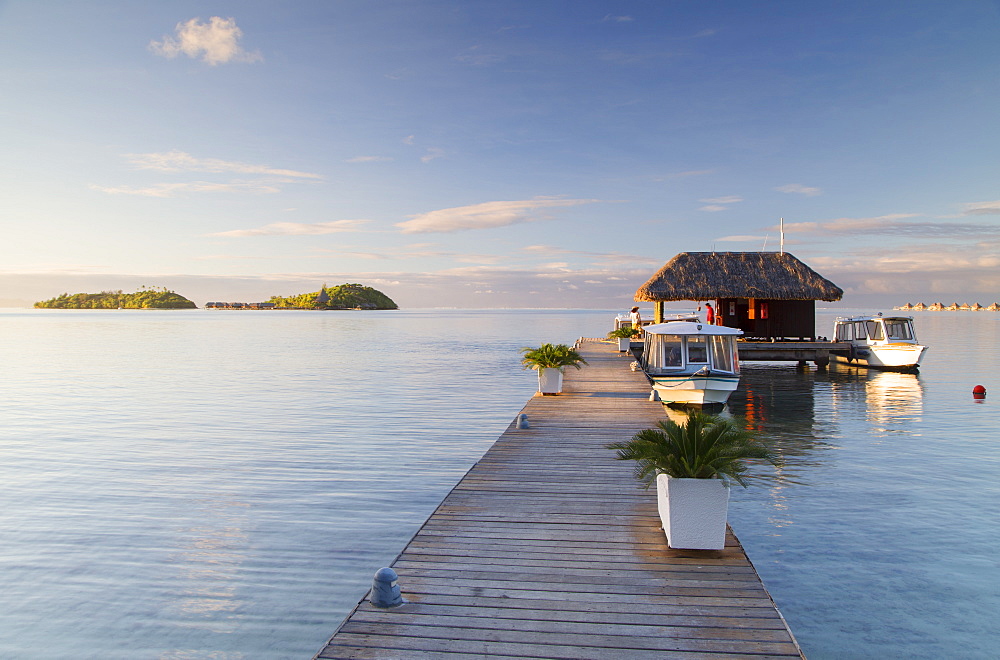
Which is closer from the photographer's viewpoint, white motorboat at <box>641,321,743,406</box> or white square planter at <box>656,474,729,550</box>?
white square planter at <box>656,474,729,550</box>

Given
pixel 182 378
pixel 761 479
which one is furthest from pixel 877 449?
pixel 182 378

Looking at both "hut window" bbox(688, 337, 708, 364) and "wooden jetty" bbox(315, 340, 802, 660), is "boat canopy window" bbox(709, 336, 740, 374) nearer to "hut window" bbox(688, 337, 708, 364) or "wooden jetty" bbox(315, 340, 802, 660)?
"hut window" bbox(688, 337, 708, 364)

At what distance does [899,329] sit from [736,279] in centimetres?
1026

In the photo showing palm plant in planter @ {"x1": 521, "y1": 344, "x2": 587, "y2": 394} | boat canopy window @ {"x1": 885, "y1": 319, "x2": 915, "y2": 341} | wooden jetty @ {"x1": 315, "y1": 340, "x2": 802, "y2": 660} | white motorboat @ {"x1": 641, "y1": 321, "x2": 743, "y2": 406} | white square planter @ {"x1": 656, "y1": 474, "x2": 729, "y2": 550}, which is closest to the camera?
wooden jetty @ {"x1": 315, "y1": 340, "x2": 802, "y2": 660}

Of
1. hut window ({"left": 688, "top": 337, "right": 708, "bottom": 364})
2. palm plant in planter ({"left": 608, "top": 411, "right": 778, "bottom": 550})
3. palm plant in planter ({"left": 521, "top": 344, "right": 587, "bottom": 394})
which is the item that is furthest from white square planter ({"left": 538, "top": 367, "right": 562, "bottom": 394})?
palm plant in planter ({"left": 608, "top": 411, "right": 778, "bottom": 550})

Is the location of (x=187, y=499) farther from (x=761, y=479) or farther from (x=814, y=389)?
(x=814, y=389)

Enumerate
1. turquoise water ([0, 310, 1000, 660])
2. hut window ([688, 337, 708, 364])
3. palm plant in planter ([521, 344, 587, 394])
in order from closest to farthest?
turquoise water ([0, 310, 1000, 660])
palm plant in planter ([521, 344, 587, 394])
hut window ([688, 337, 708, 364])

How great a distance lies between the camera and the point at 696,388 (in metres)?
20.7

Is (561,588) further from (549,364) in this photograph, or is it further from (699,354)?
(699,354)

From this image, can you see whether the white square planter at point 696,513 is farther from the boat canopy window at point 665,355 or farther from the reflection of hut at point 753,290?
the reflection of hut at point 753,290

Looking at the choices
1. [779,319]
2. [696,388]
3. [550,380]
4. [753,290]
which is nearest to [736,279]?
[753,290]

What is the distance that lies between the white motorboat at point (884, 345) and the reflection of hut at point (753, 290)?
3.77 metres

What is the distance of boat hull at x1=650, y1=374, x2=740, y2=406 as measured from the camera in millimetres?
→ 20562

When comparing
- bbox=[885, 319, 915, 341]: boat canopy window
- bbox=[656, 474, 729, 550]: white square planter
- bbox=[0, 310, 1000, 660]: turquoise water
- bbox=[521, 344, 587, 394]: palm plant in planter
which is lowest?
A: bbox=[0, 310, 1000, 660]: turquoise water
